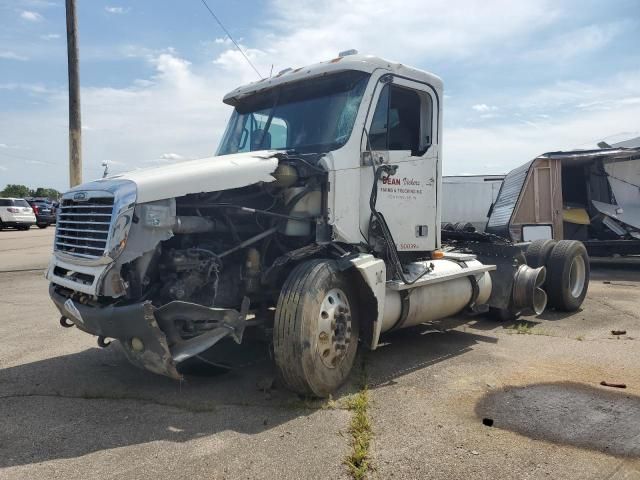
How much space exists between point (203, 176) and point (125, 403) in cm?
202

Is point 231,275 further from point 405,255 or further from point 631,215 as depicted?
point 631,215

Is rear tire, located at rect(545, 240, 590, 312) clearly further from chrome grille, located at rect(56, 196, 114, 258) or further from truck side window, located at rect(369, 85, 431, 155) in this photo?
chrome grille, located at rect(56, 196, 114, 258)

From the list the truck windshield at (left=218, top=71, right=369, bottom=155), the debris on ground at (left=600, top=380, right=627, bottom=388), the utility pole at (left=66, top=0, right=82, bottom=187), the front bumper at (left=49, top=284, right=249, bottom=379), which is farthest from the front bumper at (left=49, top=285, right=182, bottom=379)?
the utility pole at (left=66, top=0, right=82, bottom=187)

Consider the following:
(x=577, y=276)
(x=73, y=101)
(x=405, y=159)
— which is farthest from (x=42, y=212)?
(x=405, y=159)

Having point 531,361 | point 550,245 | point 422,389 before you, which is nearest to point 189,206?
point 422,389

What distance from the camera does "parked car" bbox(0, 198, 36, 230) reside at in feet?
95.6

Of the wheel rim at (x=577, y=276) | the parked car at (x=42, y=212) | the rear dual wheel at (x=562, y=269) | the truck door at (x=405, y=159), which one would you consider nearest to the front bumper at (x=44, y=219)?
the parked car at (x=42, y=212)

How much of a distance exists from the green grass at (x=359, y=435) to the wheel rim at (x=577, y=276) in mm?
5441

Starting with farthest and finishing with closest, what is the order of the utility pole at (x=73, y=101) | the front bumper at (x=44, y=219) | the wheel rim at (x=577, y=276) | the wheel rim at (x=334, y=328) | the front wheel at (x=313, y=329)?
the front bumper at (x=44, y=219) < the utility pole at (x=73, y=101) < the wheel rim at (x=577, y=276) < the wheel rim at (x=334, y=328) < the front wheel at (x=313, y=329)

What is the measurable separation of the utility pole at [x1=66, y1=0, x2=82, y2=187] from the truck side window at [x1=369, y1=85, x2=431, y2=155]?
10043 mm

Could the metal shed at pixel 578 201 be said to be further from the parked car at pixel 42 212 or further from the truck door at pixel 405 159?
the parked car at pixel 42 212

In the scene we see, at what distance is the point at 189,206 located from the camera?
4.54 m

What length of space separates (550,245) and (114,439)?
7.32 meters

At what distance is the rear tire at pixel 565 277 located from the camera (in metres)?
8.59
